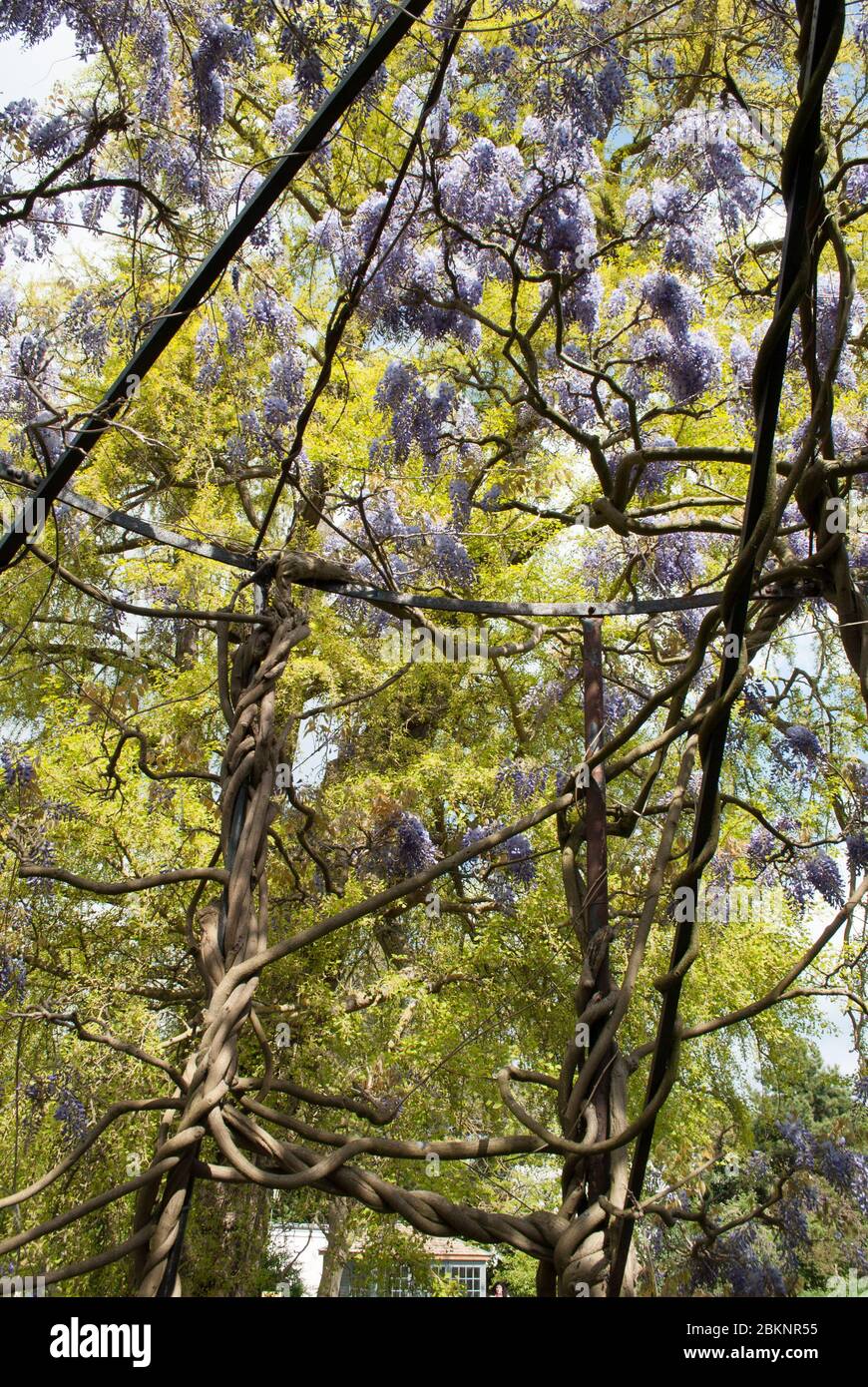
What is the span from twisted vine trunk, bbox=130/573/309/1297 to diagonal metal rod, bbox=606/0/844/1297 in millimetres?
459

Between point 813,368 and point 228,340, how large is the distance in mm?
3483

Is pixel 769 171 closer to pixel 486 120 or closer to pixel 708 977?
pixel 486 120

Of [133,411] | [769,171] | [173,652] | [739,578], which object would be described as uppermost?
[133,411]

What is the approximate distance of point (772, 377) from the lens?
919mm

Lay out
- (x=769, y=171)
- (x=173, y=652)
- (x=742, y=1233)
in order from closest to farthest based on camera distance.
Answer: (x=769, y=171) → (x=742, y=1233) → (x=173, y=652)

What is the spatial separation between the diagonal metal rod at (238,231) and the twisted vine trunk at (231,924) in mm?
317

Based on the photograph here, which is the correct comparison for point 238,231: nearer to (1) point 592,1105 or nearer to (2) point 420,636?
(1) point 592,1105

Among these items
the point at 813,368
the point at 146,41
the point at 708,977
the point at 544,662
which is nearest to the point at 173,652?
the point at 544,662

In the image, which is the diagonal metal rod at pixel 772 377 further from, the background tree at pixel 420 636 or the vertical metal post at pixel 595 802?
the vertical metal post at pixel 595 802

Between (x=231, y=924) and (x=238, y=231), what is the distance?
2.46ft

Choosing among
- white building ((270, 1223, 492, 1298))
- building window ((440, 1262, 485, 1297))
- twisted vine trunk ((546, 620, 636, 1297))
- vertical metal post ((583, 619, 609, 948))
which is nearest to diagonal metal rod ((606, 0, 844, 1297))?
twisted vine trunk ((546, 620, 636, 1297))

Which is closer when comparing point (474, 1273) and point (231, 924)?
point (231, 924)

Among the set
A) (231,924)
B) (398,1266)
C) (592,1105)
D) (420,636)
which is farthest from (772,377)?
(398,1266)

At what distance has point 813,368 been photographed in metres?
1.18
